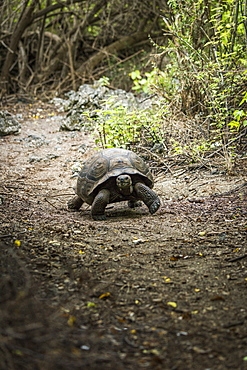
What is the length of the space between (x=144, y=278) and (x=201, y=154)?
4308 mm

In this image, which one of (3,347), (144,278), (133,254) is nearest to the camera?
(3,347)

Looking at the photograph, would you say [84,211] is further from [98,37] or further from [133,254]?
[98,37]

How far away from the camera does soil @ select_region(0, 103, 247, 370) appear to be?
180 centimetres

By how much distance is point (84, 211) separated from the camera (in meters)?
5.33

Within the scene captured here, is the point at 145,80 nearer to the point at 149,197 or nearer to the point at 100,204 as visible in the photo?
the point at 149,197

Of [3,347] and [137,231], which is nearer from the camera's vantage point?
[3,347]

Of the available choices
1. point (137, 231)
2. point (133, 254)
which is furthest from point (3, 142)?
point (133, 254)

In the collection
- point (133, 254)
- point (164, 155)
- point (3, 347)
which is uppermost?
point (3, 347)

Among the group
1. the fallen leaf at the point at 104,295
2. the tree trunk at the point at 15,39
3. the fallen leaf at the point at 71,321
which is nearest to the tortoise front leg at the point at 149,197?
the fallen leaf at the point at 104,295

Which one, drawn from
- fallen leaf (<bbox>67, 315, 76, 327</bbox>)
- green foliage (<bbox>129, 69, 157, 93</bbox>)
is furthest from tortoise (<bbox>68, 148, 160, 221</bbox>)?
green foliage (<bbox>129, 69, 157, 93</bbox>)

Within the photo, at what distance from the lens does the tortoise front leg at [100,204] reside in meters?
4.64

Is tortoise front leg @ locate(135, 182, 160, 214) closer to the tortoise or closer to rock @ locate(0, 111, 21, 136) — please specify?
the tortoise

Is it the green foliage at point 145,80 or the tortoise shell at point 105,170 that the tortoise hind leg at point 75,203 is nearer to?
the tortoise shell at point 105,170

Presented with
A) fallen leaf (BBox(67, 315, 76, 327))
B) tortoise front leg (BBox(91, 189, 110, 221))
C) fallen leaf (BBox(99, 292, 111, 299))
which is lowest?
tortoise front leg (BBox(91, 189, 110, 221))
